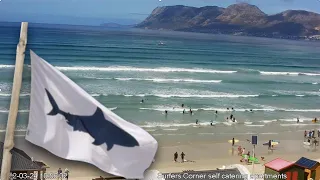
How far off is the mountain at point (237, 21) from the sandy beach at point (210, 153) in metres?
142

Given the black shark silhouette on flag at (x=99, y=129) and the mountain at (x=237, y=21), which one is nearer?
the black shark silhouette on flag at (x=99, y=129)

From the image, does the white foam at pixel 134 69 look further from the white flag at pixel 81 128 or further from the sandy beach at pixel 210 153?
the white flag at pixel 81 128

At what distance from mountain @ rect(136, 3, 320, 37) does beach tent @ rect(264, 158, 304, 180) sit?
15152 cm

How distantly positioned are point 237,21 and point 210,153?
15002 centimetres

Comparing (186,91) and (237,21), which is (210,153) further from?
(237,21)

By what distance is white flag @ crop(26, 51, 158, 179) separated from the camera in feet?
12.2

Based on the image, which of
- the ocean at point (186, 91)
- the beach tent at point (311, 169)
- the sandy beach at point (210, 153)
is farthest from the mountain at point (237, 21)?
the beach tent at point (311, 169)

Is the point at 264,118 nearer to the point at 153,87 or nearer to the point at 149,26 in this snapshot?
the point at 153,87

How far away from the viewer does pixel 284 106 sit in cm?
3203

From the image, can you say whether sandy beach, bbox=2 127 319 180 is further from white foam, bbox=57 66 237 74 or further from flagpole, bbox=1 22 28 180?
white foam, bbox=57 66 237 74

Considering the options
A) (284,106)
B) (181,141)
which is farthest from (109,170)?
(284,106)

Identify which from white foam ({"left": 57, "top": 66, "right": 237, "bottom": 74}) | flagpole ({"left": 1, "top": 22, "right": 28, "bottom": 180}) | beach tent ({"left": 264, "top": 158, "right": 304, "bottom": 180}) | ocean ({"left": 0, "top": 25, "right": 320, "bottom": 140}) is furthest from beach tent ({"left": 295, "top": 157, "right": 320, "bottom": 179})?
white foam ({"left": 57, "top": 66, "right": 237, "bottom": 74})

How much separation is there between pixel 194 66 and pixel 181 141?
120ft

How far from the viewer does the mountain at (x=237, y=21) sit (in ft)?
531
